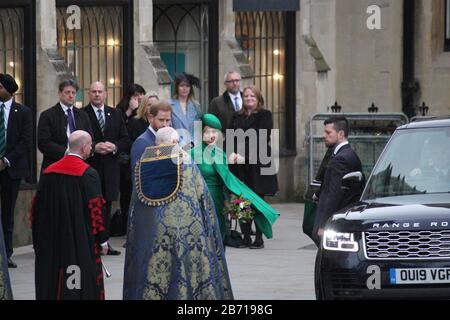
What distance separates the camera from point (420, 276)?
12.4 metres

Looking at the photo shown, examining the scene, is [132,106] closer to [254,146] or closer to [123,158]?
[123,158]

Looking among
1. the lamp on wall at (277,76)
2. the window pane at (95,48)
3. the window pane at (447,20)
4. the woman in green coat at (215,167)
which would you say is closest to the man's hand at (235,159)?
the woman in green coat at (215,167)

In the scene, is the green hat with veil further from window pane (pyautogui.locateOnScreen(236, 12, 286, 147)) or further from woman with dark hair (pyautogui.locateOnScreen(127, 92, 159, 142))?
window pane (pyautogui.locateOnScreen(236, 12, 286, 147))

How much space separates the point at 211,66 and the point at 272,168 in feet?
16.6

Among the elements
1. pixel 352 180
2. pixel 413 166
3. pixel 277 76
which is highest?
pixel 277 76

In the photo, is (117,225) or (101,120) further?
(117,225)

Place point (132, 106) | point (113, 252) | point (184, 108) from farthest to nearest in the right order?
point (132, 106) → point (184, 108) → point (113, 252)

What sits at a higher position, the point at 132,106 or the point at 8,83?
the point at 8,83

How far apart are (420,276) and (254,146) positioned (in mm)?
6730

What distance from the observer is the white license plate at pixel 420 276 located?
1231cm

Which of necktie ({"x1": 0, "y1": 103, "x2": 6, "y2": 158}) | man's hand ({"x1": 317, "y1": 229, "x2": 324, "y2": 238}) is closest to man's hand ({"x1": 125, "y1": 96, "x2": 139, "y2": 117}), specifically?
necktie ({"x1": 0, "y1": 103, "x2": 6, "y2": 158})

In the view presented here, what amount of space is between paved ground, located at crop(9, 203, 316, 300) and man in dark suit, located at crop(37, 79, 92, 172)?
1277mm

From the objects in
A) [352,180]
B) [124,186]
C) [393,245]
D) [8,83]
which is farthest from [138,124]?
[393,245]

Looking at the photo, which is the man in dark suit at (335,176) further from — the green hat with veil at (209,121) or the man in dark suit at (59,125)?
the man in dark suit at (59,125)
